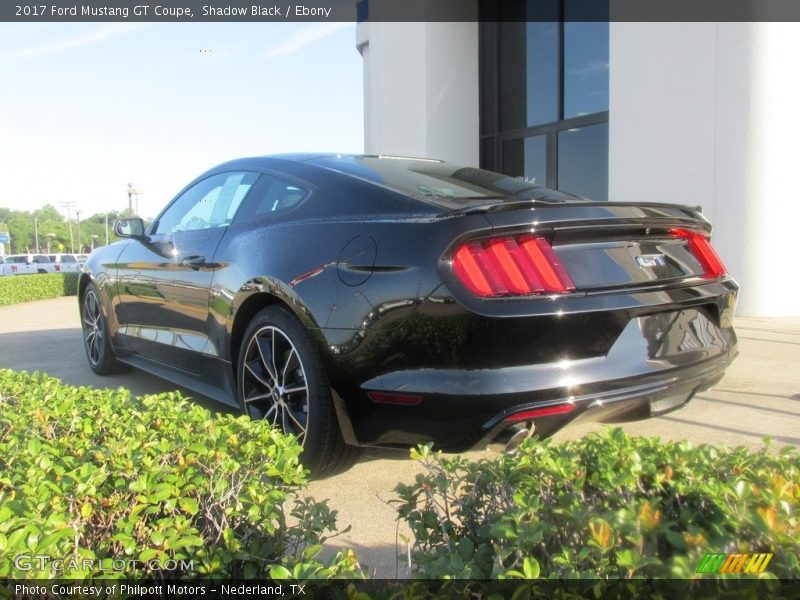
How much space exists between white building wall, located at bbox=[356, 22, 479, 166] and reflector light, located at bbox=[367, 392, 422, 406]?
1074 cm

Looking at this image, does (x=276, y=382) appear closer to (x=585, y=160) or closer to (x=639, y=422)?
(x=639, y=422)

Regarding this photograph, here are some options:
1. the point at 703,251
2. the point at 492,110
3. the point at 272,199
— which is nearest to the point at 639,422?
the point at 703,251

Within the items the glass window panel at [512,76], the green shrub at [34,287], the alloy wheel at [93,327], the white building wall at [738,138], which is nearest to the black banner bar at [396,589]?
the alloy wheel at [93,327]

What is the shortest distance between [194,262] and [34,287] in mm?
16488

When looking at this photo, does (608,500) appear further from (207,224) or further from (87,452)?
(207,224)

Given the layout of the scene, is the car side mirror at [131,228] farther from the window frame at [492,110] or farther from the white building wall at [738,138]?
the window frame at [492,110]

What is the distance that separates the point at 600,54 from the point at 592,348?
9215 millimetres

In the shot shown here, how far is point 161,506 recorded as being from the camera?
157cm

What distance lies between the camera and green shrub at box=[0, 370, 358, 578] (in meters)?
1.33

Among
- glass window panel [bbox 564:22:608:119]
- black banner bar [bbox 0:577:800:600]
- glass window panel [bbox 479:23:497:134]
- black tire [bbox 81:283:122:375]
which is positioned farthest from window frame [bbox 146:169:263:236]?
glass window panel [bbox 479:23:497:134]

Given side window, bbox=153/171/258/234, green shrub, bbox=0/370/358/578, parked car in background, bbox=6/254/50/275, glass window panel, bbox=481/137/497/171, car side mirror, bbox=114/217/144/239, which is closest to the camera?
green shrub, bbox=0/370/358/578

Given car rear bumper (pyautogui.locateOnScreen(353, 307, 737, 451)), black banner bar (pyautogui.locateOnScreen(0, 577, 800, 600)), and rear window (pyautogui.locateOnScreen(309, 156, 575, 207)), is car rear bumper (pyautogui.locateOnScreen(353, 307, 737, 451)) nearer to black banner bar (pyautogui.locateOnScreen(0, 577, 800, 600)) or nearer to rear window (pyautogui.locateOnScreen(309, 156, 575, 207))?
rear window (pyautogui.locateOnScreen(309, 156, 575, 207))

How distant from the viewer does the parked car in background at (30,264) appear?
41.1m

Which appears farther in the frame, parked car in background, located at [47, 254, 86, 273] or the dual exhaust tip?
parked car in background, located at [47, 254, 86, 273]
